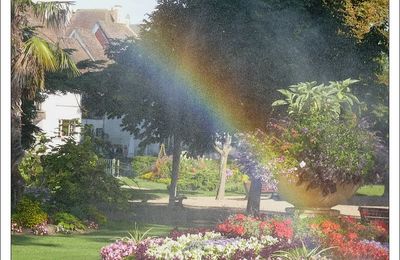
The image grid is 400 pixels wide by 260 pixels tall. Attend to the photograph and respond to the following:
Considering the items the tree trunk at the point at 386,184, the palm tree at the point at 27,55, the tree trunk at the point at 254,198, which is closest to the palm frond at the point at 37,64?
the palm tree at the point at 27,55

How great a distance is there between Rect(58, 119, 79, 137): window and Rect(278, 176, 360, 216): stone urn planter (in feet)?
6.81

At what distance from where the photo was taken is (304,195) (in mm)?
8328

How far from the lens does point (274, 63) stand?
8.26 metres

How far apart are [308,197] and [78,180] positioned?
91.7 inches

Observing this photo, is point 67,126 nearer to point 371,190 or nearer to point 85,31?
point 85,31

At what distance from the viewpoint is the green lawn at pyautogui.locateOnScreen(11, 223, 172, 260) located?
845cm

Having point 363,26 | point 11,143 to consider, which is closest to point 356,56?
point 363,26

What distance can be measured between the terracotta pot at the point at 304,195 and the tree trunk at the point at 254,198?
0.23m

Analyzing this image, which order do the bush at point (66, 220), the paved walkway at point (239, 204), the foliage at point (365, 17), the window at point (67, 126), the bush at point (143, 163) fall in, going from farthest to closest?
1. the bush at point (66, 220)
2. the window at point (67, 126)
3. the bush at point (143, 163)
4. the paved walkway at point (239, 204)
5. the foliage at point (365, 17)

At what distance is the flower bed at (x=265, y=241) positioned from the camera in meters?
8.04

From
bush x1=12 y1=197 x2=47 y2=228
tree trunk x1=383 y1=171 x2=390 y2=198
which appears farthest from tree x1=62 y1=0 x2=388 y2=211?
bush x1=12 y1=197 x2=47 y2=228

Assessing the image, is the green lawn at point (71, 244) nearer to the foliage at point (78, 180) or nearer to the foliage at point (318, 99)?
the foliage at point (78, 180)

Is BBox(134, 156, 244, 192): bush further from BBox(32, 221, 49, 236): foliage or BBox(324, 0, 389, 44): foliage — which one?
BBox(324, 0, 389, 44): foliage

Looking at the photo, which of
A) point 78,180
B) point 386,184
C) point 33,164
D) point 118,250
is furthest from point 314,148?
point 33,164
